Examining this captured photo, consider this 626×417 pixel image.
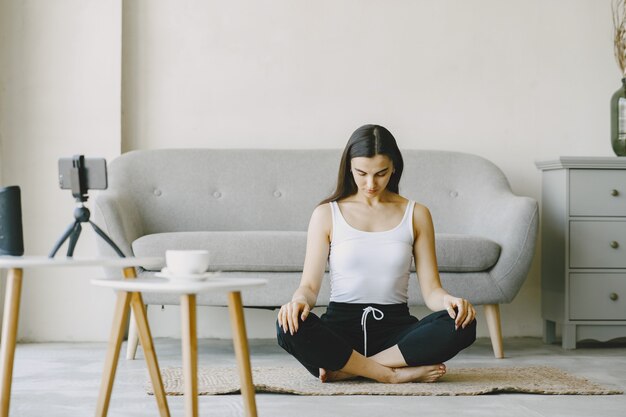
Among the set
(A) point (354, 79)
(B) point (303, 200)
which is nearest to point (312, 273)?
(B) point (303, 200)

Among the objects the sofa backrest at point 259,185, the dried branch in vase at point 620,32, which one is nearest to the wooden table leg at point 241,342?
the sofa backrest at point 259,185

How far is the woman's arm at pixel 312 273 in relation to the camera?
7.33ft

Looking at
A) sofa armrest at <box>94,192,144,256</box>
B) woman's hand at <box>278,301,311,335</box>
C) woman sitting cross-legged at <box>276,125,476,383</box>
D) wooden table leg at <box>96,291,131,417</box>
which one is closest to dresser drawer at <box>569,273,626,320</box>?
woman sitting cross-legged at <box>276,125,476,383</box>

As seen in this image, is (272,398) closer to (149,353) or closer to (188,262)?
(149,353)

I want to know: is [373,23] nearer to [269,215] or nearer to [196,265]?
[269,215]

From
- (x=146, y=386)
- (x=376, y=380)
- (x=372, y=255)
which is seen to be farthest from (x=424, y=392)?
(x=146, y=386)

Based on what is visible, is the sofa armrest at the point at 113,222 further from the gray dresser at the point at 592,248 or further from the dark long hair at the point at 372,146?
the gray dresser at the point at 592,248

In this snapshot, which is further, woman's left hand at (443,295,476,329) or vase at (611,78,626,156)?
vase at (611,78,626,156)

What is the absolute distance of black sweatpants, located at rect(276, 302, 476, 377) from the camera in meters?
2.35

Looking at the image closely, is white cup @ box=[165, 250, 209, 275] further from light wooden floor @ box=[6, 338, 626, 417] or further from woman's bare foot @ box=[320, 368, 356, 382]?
woman's bare foot @ box=[320, 368, 356, 382]

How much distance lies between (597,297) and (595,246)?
8.3 inches

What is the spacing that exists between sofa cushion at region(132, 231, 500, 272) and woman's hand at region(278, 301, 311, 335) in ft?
2.74

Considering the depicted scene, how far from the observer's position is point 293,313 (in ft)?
7.25

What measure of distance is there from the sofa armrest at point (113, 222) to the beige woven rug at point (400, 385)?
0.56 metres
